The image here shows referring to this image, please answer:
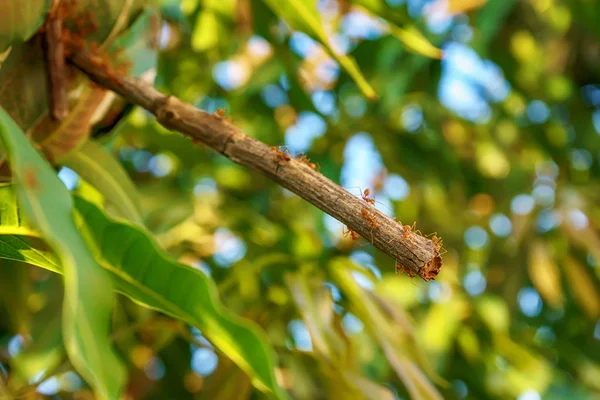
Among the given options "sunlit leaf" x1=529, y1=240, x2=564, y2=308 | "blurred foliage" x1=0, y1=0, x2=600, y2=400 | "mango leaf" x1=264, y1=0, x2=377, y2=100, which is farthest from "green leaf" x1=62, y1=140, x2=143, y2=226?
"sunlit leaf" x1=529, y1=240, x2=564, y2=308

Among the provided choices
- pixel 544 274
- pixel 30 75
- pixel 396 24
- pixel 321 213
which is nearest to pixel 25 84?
pixel 30 75

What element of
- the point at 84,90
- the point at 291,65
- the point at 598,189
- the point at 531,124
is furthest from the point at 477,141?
the point at 84,90

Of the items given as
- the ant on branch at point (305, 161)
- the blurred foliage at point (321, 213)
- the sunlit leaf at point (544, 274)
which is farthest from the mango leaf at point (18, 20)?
the sunlit leaf at point (544, 274)

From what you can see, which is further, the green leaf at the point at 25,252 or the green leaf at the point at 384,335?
the green leaf at the point at 384,335

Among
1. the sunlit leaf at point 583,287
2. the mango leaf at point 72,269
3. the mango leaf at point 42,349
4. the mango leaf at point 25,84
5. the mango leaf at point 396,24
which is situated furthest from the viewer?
the sunlit leaf at point 583,287

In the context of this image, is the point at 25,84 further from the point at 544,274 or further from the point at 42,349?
the point at 544,274

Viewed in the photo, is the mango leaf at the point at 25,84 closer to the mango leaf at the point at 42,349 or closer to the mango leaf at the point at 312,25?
the mango leaf at the point at 312,25

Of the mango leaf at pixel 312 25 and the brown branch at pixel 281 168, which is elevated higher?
the mango leaf at pixel 312 25
